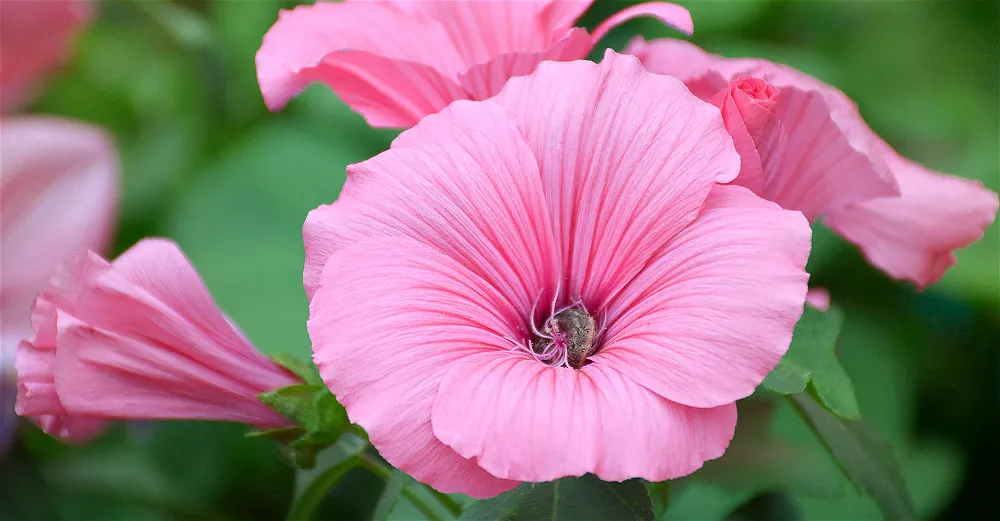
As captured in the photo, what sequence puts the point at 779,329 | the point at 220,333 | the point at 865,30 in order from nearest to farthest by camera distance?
the point at 779,329 < the point at 220,333 < the point at 865,30

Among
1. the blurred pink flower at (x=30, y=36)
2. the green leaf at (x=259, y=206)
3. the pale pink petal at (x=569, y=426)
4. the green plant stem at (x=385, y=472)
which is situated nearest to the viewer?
the pale pink petal at (x=569, y=426)

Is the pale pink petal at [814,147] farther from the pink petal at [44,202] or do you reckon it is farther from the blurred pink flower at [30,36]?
the blurred pink flower at [30,36]

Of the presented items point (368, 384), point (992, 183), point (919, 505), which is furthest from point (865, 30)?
point (368, 384)

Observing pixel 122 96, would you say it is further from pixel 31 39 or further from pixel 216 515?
pixel 216 515

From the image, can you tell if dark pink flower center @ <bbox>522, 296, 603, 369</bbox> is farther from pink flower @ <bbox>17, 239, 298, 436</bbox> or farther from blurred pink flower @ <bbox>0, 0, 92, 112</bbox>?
blurred pink flower @ <bbox>0, 0, 92, 112</bbox>

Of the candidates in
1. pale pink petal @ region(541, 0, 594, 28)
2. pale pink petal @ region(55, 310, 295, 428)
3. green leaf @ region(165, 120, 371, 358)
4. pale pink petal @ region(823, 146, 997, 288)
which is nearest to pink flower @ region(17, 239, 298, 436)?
pale pink petal @ region(55, 310, 295, 428)

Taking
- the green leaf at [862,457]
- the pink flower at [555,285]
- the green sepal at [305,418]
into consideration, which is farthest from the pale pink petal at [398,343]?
the green leaf at [862,457]

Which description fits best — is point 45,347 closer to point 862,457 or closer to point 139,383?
point 139,383
